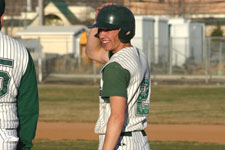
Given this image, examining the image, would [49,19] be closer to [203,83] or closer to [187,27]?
[187,27]

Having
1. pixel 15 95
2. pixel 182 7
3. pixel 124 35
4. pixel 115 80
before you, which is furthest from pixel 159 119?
pixel 182 7

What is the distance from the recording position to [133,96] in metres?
4.48

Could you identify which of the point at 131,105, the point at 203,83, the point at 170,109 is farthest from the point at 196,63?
the point at 131,105

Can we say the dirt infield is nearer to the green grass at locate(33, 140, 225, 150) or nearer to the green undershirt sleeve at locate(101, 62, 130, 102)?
the green grass at locate(33, 140, 225, 150)

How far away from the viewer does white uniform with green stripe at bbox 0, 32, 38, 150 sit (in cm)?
394

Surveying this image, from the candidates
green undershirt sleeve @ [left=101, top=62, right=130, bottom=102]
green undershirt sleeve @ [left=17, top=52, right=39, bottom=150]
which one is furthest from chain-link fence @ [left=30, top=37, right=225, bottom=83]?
green undershirt sleeve @ [left=17, top=52, right=39, bottom=150]

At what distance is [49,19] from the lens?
60.2 meters

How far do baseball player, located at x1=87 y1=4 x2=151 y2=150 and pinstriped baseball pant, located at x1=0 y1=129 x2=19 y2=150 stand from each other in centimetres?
66

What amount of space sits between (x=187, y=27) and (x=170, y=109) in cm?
1850

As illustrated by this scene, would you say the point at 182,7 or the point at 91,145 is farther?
the point at 182,7

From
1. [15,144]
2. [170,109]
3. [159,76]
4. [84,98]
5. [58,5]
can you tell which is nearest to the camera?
[15,144]

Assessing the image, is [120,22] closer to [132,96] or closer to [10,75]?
[132,96]

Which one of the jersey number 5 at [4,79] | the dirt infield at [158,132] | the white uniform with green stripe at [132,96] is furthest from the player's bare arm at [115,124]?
the dirt infield at [158,132]

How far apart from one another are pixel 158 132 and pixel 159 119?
2.31m
